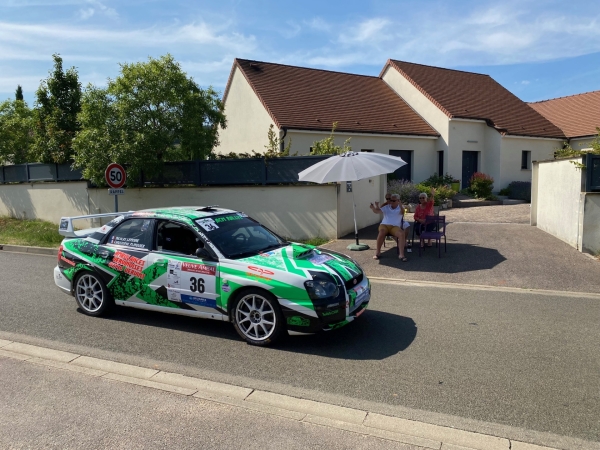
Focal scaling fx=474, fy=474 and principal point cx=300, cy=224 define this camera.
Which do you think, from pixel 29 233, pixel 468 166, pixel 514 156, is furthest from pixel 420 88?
pixel 29 233

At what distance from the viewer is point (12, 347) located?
549 centimetres

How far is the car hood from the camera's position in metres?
5.28

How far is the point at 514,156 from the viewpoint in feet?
75.3

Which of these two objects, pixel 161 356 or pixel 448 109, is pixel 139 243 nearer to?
pixel 161 356

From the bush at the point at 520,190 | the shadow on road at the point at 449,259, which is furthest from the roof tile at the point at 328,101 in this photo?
the shadow on road at the point at 449,259

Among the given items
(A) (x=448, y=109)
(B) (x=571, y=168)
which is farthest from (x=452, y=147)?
(B) (x=571, y=168)

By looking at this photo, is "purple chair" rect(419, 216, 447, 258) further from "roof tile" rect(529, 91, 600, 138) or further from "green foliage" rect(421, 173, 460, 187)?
"roof tile" rect(529, 91, 600, 138)

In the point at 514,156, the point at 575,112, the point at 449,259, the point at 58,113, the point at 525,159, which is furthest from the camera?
the point at 575,112

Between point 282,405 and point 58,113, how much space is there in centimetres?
1739

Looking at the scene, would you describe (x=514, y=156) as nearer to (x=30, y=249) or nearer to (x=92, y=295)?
(x=30, y=249)

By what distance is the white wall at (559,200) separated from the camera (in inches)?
407

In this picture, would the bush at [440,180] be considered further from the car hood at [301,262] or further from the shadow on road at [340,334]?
the car hood at [301,262]

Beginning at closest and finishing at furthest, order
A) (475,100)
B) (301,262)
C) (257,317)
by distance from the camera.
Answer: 1. (257,317)
2. (301,262)
3. (475,100)

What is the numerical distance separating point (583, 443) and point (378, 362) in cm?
193
